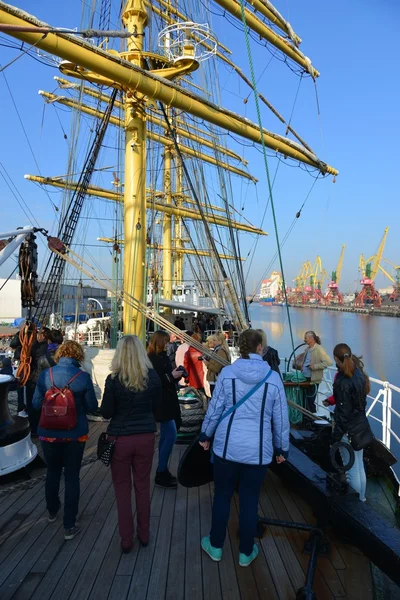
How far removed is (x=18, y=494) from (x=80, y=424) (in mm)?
1316

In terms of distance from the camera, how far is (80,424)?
9.66 ft

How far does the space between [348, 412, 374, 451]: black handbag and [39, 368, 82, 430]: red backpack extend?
7.03 ft

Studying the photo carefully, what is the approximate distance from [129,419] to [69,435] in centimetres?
51

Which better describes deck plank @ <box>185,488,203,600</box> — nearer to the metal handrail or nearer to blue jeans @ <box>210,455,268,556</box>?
blue jeans @ <box>210,455,268,556</box>

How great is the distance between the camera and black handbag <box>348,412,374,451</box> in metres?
3.30

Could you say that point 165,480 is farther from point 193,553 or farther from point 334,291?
point 334,291

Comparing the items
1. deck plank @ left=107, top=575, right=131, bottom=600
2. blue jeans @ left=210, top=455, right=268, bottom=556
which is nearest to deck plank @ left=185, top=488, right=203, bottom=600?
blue jeans @ left=210, top=455, right=268, bottom=556

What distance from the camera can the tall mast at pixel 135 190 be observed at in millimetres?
8343

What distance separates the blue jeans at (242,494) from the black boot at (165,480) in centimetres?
119

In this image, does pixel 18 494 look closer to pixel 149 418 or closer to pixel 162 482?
pixel 162 482

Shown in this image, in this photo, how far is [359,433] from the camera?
3307 millimetres

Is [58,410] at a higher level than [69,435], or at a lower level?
higher

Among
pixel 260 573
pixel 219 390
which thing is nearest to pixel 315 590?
pixel 260 573

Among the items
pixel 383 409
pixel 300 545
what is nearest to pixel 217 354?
pixel 383 409
